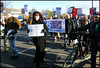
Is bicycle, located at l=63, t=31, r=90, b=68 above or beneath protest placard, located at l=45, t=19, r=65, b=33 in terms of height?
beneath

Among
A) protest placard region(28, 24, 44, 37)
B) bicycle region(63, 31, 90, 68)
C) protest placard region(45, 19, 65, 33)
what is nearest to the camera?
bicycle region(63, 31, 90, 68)

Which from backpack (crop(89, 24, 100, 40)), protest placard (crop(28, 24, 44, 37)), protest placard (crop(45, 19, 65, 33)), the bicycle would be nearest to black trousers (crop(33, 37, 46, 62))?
protest placard (crop(28, 24, 44, 37))

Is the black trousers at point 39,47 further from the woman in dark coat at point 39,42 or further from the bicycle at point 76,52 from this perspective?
the bicycle at point 76,52

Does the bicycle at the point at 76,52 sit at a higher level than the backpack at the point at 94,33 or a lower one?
lower

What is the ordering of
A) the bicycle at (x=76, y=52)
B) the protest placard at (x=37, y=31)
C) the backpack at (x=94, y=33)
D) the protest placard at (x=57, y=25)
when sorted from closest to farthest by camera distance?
the backpack at (x=94, y=33) → the bicycle at (x=76, y=52) → the protest placard at (x=37, y=31) → the protest placard at (x=57, y=25)

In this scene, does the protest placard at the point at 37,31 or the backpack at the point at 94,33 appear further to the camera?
the protest placard at the point at 37,31

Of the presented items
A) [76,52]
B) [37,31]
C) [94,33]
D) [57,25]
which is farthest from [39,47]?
[57,25]

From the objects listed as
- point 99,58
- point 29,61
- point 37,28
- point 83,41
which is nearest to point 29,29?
point 37,28

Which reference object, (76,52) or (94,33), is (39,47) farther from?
(94,33)

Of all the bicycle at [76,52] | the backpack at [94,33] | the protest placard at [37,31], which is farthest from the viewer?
the protest placard at [37,31]

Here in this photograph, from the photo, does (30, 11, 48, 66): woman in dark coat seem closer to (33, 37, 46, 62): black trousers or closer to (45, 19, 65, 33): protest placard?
(33, 37, 46, 62): black trousers

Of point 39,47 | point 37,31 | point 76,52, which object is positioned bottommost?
point 76,52

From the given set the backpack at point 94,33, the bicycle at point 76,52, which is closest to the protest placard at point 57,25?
the bicycle at point 76,52

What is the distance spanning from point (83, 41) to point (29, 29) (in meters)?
2.01
